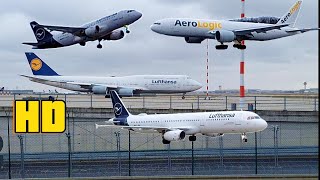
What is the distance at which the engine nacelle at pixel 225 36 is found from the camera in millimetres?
60375

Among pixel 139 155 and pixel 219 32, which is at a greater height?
pixel 219 32

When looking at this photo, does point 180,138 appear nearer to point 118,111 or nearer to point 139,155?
point 139,155

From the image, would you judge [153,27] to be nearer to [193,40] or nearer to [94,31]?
[193,40]

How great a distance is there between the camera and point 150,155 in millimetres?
45094

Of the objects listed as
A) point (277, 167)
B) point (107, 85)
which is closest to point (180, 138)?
point (277, 167)

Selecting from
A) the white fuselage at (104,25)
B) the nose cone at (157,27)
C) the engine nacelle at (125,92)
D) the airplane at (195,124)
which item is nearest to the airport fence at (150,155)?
the airplane at (195,124)

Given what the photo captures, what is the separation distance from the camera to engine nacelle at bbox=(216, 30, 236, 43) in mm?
60375

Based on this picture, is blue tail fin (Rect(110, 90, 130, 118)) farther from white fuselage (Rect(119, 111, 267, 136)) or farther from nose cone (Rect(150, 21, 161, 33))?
nose cone (Rect(150, 21, 161, 33))

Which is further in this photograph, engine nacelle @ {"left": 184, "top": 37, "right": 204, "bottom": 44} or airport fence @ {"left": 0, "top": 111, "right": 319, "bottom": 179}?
engine nacelle @ {"left": 184, "top": 37, "right": 204, "bottom": 44}

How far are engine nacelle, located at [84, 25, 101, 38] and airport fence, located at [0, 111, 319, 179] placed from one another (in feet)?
24.2

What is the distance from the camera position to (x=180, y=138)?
51.9 m

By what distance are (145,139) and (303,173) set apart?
19502 mm

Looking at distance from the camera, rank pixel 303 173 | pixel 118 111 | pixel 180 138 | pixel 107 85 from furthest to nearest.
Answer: pixel 107 85 → pixel 118 111 → pixel 180 138 → pixel 303 173

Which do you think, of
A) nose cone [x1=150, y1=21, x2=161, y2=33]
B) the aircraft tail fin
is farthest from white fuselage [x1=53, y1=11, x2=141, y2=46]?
the aircraft tail fin
